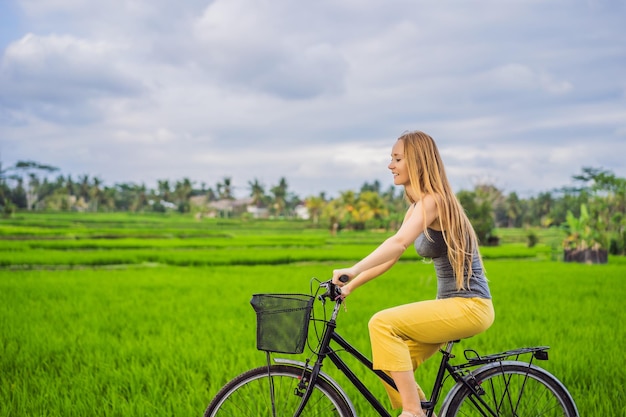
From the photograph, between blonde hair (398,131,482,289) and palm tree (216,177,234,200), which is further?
palm tree (216,177,234,200)

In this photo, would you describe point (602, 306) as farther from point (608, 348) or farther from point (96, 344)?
point (96, 344)

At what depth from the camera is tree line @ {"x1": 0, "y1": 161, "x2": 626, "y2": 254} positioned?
2059cm

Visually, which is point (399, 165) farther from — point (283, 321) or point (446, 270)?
point (283, 321)

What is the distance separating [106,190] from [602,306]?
2478 inches

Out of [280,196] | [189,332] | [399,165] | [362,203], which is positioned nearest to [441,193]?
[399,165]

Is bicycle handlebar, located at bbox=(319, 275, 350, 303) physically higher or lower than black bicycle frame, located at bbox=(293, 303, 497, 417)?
higher

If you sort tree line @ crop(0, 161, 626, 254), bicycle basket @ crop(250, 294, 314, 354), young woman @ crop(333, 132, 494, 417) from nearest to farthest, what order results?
bicycle basket @ crop(250, 294, 314, 354) < young woman @ crop(333, 132, 494, 417) < tree line @ crop(0, 161, 626, 254)

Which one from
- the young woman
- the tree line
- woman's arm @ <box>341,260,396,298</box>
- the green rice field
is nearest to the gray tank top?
the young woman

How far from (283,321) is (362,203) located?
159 feet

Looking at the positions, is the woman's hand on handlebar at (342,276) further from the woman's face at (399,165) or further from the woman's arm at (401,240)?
the woman's face at (399,165)

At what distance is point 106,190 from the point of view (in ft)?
212

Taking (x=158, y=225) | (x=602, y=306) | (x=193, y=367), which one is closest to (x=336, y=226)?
(x=158, y=225)

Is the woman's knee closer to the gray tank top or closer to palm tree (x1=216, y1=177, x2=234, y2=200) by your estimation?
the gray tank top

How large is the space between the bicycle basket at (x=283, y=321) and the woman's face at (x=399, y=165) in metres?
0.59
